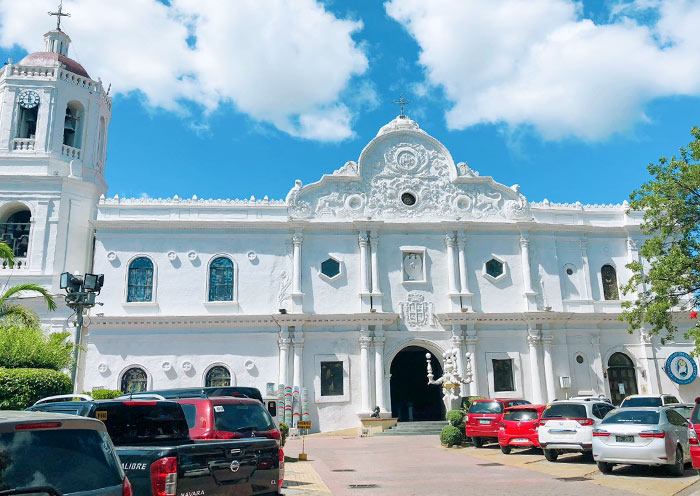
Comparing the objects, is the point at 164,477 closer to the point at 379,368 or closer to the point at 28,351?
the point at 28,351

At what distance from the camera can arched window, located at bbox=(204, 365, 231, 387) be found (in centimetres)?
2680

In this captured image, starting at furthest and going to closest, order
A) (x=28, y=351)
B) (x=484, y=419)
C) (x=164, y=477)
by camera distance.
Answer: (x=484, y=419), (x=28, y=351), (x=164, y=477)

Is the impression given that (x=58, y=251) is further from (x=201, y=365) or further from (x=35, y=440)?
(x=35, y=440)

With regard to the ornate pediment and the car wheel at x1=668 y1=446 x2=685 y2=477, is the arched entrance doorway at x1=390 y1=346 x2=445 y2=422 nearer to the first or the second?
the ornate pediment

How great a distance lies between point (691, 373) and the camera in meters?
28.7

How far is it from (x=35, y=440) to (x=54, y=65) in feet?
94.9

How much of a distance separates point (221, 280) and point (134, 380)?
568cm

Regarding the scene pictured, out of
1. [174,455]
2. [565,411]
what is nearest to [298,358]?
[565,411]

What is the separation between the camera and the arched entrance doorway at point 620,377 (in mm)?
28953

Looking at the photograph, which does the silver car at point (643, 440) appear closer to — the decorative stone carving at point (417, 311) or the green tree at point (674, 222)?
the green tree at point (674, 222)

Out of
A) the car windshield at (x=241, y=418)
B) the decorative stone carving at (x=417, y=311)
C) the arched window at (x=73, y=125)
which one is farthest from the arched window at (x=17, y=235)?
the car windshield at (x=241, y=418)

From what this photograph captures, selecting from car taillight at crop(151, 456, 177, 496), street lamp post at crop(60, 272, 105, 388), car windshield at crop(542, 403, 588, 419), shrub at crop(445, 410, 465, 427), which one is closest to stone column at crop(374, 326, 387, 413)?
shrub at crop(445, 410, 465, 427)

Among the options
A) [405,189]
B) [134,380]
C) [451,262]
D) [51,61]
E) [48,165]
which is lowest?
[134,380]

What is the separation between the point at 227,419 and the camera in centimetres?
991
